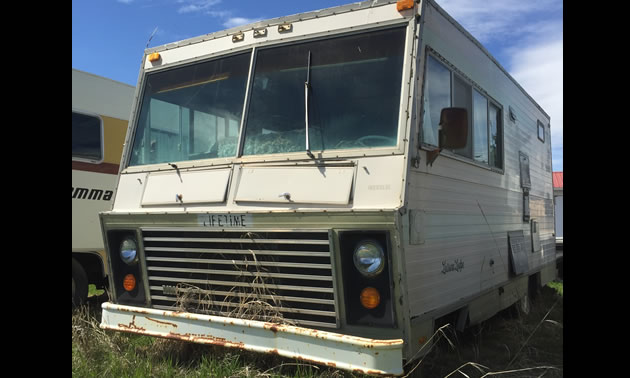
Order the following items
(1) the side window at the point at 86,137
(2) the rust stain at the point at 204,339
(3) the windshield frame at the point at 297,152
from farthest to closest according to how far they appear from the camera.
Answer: (1) the side window at the point at 86,137 → (2) the rust stain at the point at 204,339 → (3) the windshield frame at the point at 297,152

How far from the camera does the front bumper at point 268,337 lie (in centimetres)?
314

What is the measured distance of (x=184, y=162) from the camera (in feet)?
→ 14.0

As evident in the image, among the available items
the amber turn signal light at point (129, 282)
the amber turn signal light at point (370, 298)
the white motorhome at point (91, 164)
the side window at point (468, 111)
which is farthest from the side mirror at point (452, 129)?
the white motorhome at point (91, 164)

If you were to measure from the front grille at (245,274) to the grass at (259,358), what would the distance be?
382 millimetres

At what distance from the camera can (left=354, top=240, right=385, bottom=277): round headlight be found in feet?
10.9

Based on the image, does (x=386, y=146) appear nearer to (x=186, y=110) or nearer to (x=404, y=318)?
(x=404, y=318)

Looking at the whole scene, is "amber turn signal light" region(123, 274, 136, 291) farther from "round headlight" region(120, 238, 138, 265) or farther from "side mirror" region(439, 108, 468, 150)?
"side mirror" region(439, 108, 468, 150)

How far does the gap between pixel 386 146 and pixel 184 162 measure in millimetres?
1657

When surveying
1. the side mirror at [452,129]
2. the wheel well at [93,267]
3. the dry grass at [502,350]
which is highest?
the side mirror at [452,129]

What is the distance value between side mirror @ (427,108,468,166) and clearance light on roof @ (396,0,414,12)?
2.37 ft

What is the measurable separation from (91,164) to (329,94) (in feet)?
13.4

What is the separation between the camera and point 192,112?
4.43 meters

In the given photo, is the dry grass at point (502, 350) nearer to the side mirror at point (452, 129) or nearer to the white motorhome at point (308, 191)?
the white motorhome at point (308, 191)
